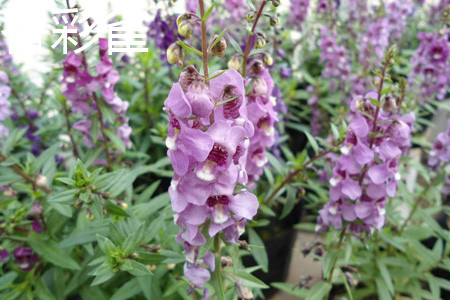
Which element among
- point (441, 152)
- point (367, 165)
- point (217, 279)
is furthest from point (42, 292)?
point (441, 152)

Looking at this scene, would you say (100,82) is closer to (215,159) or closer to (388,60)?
(215,159)

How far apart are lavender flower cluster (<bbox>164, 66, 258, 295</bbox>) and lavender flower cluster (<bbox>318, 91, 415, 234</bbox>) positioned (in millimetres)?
Result: 534

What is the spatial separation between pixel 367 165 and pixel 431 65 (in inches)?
57.1

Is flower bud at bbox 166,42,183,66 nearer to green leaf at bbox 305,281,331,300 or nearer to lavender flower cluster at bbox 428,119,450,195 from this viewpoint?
green leaf at bbox 305,281,331,300

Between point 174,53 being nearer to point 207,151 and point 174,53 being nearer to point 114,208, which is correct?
point 207,151

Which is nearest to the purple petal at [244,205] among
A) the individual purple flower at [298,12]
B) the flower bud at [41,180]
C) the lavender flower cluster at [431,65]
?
the flower bud at [41,180]

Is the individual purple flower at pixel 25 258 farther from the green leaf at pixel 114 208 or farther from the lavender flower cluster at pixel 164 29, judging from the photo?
the lavender flower cluster at pixel 164 29

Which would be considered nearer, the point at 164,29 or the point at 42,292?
the point at 42,292

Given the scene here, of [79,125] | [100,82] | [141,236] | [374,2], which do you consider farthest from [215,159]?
[374,2]

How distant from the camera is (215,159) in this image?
0.96 m

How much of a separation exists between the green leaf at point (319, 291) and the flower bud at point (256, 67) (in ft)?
3.67

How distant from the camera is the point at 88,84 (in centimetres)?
166

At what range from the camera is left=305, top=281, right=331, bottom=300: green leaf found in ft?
5.82

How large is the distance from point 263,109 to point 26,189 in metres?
1.14
